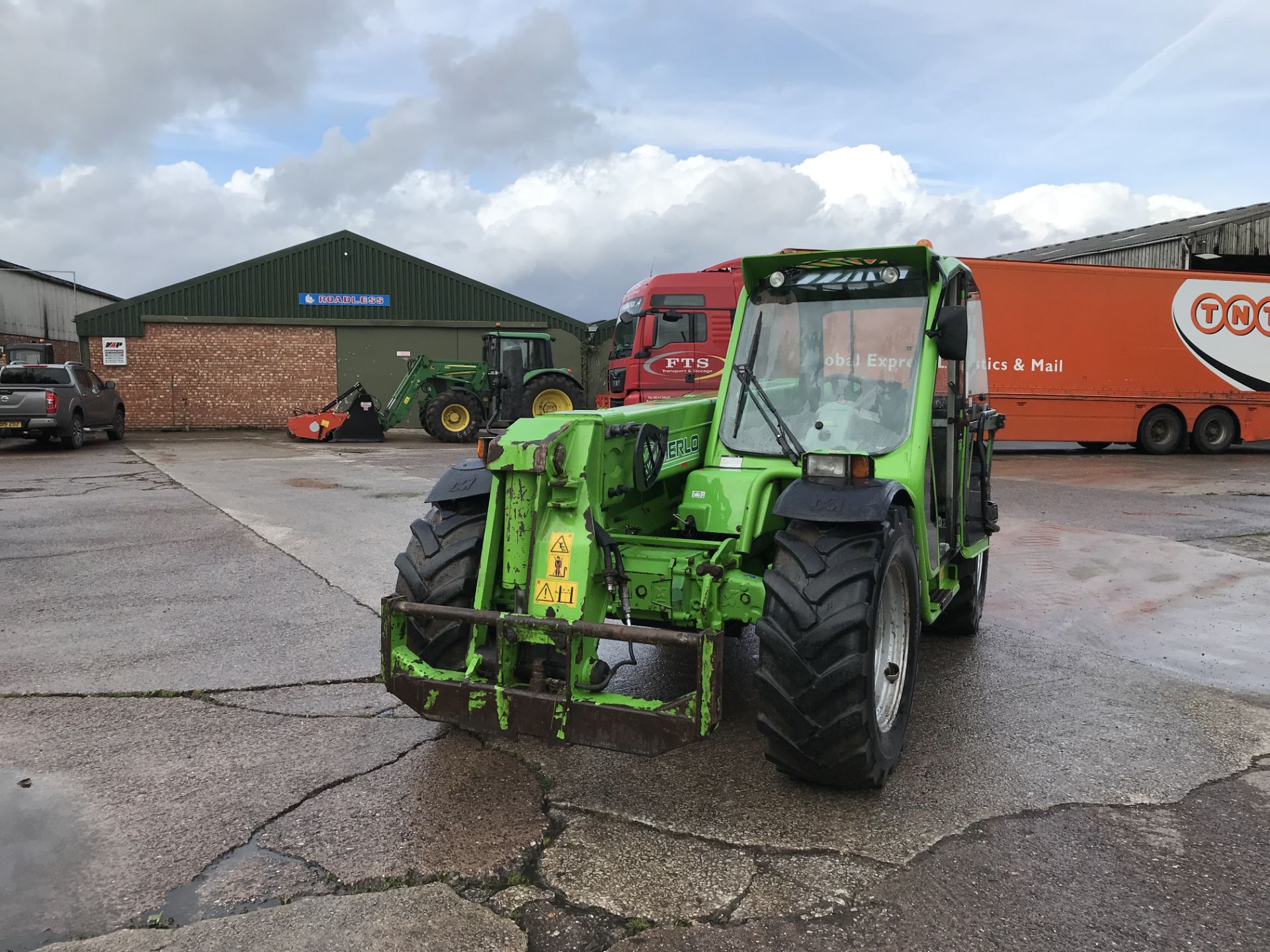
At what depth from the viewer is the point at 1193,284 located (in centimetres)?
1877

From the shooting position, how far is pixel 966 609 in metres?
6.23

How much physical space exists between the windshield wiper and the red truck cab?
11.4 m

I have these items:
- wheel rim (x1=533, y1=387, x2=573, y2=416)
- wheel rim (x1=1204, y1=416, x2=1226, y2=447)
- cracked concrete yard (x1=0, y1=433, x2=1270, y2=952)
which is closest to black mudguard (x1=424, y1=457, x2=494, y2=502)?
cracked concrete yard (x1=0, y1=433, x2=1270, y2=952)

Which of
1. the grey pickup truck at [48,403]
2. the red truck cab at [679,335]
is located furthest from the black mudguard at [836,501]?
the grey pickup truck at [48,403]

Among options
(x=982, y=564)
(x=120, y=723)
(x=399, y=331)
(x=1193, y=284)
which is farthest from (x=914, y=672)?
(x=399, y=331)

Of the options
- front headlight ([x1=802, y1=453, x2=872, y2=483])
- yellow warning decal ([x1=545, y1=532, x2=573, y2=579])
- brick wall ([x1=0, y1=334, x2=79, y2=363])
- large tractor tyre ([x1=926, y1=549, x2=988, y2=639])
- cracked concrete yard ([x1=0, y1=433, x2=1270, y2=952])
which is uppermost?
brick wall ([x1=0, y1=334, x2=79, y2=363])

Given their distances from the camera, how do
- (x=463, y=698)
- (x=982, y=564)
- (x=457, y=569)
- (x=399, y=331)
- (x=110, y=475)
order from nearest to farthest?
(x=463, y=698)
(x=457, y=569)
(x=982, y=564)
(x=110, y=475)
(x=399, y=331)

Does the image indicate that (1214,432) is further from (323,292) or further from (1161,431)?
(323,292)

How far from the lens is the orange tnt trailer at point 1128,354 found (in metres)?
17.8

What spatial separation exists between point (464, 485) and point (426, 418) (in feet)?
64.8

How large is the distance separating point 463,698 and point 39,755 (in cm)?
207

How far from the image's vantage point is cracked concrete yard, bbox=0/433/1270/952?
9.71ft

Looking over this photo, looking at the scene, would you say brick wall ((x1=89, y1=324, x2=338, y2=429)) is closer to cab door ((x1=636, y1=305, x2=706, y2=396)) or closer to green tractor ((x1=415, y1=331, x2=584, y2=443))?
green tractor ((x1=415, y1=331, x2=584, y2=443))

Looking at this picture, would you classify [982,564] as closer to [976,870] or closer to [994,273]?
[976,870]
